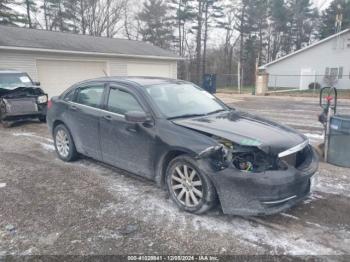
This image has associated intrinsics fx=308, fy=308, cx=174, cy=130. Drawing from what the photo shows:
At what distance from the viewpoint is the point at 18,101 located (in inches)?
360

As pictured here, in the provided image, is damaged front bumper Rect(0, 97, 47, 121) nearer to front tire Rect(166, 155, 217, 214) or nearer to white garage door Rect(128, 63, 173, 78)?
front tire Rect(166, 155, 217, 214)

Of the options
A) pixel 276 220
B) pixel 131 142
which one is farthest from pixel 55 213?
pixel 276 220

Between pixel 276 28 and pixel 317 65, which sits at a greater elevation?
pixel 276 28

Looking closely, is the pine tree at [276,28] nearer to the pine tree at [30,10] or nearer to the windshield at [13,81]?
the pine tree at [30,10]

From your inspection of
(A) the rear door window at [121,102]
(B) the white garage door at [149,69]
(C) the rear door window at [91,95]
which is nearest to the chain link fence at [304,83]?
(B) the white garage door at [149,69]

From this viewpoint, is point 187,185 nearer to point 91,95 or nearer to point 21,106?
point 91,95

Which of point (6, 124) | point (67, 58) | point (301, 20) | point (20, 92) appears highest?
point (301, 20)

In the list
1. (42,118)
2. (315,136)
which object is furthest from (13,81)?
Result: (315,136)

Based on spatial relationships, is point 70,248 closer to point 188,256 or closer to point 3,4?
point 188,256

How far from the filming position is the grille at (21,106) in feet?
29.5

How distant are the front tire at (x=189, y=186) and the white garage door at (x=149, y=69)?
581 inches

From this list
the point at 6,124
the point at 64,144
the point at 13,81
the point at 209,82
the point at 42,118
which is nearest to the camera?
the point at 64,144

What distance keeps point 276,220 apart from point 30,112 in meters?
8.27

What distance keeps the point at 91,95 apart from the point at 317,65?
27.3 m
